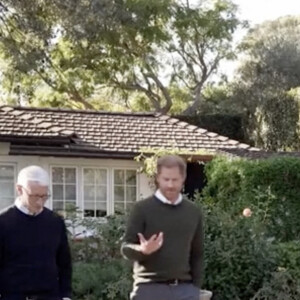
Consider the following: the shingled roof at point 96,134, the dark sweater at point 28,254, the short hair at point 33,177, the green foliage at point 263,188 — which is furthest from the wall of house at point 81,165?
the short hair at point 33,177

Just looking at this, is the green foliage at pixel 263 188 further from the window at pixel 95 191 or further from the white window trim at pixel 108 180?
the window at pixel 95 191

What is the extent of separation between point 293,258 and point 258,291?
2.44 feet

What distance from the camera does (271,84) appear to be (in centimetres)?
3778

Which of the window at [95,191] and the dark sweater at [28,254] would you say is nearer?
the dark sweater at [28,254]

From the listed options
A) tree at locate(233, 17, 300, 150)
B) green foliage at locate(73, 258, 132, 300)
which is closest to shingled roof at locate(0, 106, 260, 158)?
green foliage at locate(73, 258, 132, 300)

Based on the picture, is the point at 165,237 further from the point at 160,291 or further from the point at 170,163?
the point at 170,163

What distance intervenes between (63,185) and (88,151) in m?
0.96

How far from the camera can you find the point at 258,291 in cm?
984

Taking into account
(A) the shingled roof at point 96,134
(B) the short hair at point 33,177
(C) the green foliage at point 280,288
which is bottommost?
(C) the green foliage at point 280,288

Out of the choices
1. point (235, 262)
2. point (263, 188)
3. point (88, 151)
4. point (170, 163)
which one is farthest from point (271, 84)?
point (170, 163)

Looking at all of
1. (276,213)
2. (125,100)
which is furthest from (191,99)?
(276,213)

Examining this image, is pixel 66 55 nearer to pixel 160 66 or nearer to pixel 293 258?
pixel 160 66

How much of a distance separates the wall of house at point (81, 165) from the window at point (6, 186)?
2.8 inches

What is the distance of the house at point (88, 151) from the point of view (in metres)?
18.1
